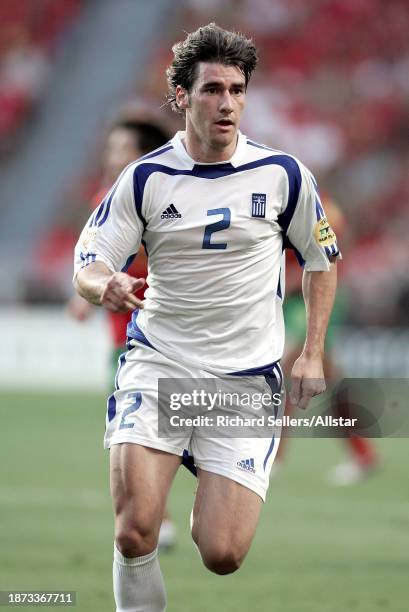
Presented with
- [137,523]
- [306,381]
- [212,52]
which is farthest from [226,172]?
[137,523]

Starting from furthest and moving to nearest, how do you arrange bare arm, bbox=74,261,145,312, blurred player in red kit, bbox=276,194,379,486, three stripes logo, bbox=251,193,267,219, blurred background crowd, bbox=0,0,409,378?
blurred background crowd, bbox=0,0,409,378, blurred player in red kit, bbox=276,194,379,486, three stripes logo, bbox=251,193,267,219, bare arm, bbox=74,261,145,312

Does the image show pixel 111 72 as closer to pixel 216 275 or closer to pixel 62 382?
pixel 62 382

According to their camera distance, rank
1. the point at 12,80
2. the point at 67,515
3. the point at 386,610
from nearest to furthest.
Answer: the point at 386,610, the point at 67,515, the point at 12,80

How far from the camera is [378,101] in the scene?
2464 centimetres

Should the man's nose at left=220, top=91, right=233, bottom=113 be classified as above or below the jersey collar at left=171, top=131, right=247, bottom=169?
above

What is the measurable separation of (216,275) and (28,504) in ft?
15.6

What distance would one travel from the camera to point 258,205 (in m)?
5.51

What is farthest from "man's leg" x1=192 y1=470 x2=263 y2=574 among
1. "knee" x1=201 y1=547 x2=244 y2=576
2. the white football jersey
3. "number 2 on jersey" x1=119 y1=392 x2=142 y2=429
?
the white football jersey

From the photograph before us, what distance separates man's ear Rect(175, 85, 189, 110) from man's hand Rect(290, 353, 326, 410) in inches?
44.8

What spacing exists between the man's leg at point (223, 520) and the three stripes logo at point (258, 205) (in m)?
1.05

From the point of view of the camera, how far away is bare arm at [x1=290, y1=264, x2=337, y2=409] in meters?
5.44

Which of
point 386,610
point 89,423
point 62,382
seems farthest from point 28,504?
point 62,382

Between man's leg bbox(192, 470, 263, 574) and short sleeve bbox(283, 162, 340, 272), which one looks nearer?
man's leg bbox(192, 470, 263, 574)

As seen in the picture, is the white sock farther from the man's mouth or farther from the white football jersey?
the man's mouth
